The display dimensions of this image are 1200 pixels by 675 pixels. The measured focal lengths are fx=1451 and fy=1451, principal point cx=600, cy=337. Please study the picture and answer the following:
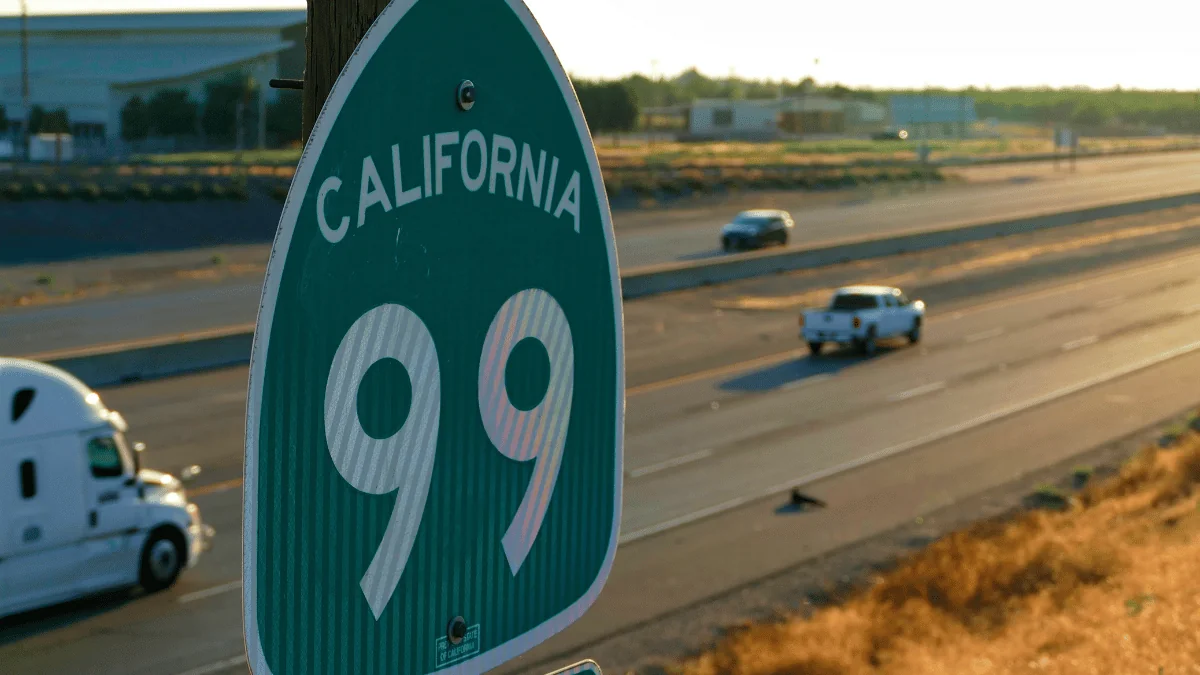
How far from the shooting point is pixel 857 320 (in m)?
34.2

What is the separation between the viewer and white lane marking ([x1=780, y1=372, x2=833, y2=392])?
30.6m

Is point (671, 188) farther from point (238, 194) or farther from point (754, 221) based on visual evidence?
point (754, 221)

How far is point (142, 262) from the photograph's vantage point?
53.1 meters

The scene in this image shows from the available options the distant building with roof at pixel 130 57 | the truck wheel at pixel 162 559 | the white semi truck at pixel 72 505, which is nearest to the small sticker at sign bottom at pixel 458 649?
the white semi truck at pixel 72 505

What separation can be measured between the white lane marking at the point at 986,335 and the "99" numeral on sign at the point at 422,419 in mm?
36173

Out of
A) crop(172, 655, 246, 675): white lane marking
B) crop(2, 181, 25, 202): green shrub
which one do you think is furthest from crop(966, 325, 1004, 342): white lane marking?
crop(2, 181, 25, 202): green shrub

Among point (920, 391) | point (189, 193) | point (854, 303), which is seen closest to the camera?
point (920, 391)

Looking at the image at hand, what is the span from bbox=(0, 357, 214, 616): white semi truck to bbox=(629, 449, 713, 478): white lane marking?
825 centimetres

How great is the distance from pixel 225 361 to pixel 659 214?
4342cm

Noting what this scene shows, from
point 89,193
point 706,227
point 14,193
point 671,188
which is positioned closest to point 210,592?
point 14,193

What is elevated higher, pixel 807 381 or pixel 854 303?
pixel 854 303

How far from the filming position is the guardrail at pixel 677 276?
2858 centimetres

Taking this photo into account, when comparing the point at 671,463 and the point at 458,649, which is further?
the point at 671,463

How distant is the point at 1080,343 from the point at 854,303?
6961 mm
